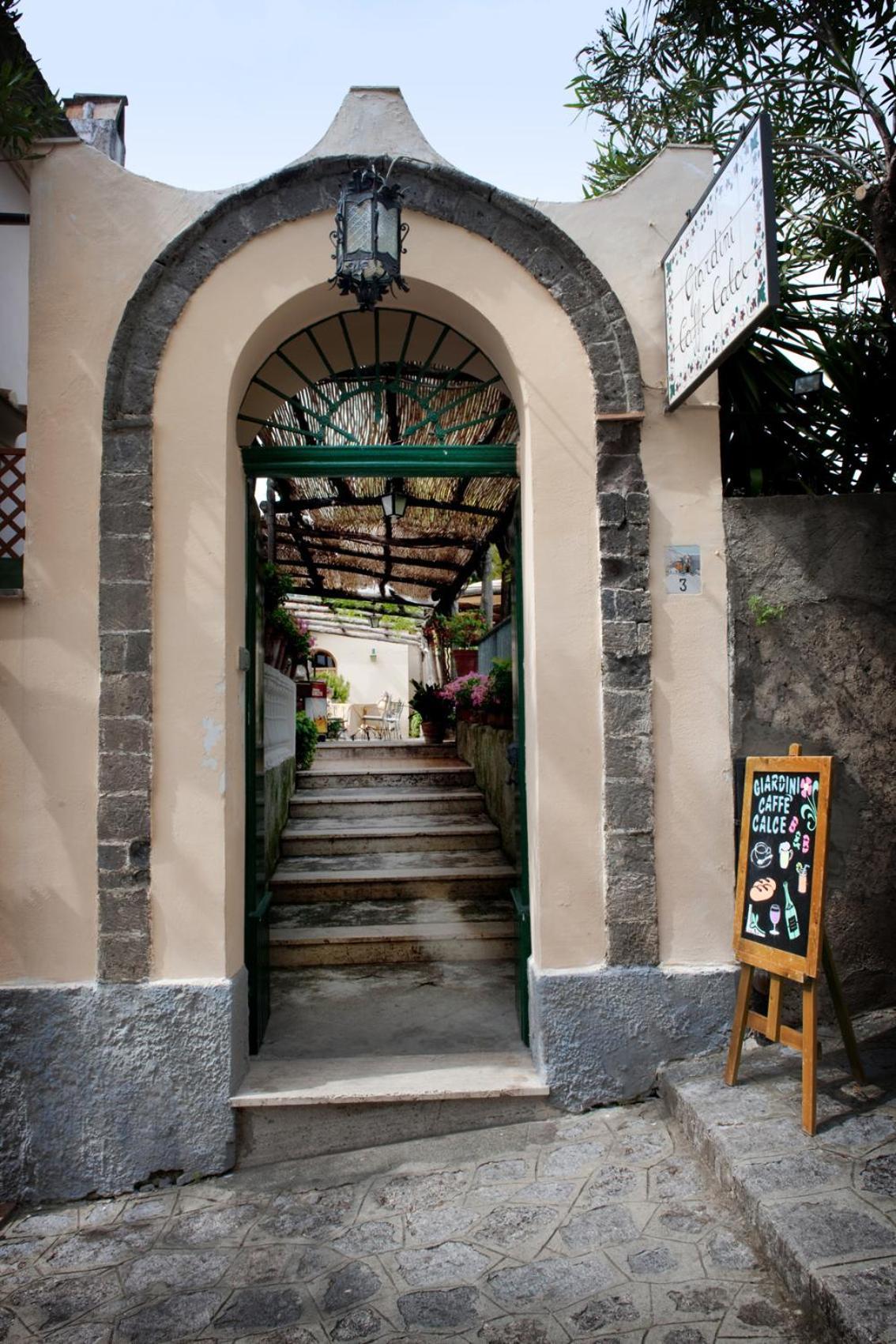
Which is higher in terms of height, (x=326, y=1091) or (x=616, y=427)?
(x=616, y=427)

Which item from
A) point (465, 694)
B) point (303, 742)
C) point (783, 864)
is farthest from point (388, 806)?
point (783, 864)

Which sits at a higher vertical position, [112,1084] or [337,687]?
[337,687]

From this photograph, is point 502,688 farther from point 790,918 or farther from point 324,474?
point 790,918

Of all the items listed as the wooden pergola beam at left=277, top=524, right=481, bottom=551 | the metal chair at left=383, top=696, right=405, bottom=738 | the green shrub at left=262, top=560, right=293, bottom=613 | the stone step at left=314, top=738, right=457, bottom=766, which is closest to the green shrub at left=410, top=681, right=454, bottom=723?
the stone step at left=314, top=738, right=457, bottom=766

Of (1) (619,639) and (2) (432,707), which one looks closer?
(1) (619,639)

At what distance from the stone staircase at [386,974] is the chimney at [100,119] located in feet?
17.1

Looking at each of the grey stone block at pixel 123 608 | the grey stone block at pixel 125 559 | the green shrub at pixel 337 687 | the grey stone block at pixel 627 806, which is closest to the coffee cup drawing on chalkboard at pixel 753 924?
the grey stone block at pixel 627 806

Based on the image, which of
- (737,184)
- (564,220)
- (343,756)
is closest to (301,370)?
(564,220)

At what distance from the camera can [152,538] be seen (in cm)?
412

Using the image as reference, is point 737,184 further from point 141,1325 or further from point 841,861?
point 141,1325

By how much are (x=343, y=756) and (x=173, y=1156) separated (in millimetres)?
A: 7790

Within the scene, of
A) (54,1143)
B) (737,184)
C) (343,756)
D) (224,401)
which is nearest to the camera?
(737,184)

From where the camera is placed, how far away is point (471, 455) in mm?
4641

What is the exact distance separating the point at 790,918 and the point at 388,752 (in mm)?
8130
